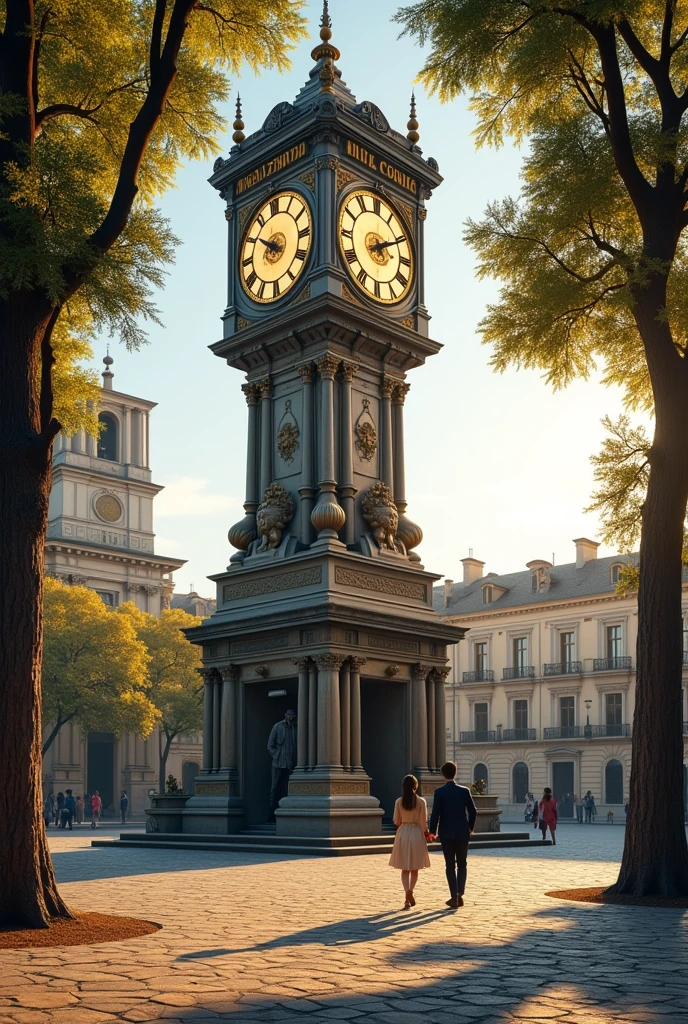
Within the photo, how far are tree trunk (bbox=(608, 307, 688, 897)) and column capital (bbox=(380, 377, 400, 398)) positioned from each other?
11.9 meters

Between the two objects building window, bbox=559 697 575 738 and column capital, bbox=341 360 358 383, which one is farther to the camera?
building window, bbox=559 697 575 738

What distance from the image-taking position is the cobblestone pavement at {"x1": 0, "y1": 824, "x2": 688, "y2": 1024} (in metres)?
7.24

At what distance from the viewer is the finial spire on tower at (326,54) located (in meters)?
26.9

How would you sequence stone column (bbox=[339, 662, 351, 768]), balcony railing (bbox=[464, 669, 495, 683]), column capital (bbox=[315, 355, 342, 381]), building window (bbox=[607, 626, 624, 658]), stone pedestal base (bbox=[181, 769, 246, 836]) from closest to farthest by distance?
1. stone column (bbox=[339, 662, 351, 768])
2. stone pedestal base (bbox=[181, 769, 246, 836])
3. column capital (bbox=[315, 355, 342, 381])
4. building window (bbox=[607, 626, 624, 658])
5. balcony railing (bbox=[464, 669, 495, 683])

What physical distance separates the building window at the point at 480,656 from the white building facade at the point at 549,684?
0.08 meters

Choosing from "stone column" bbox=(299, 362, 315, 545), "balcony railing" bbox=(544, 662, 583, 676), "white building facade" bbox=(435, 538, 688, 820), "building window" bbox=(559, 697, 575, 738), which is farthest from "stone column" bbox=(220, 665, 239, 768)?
"building window" bbox=(559, 697, 575, 738)

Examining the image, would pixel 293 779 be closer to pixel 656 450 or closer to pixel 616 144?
pixel 656 450

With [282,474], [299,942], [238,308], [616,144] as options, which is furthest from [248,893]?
[238,308]

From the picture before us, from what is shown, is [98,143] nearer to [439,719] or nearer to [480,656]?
[439,719]

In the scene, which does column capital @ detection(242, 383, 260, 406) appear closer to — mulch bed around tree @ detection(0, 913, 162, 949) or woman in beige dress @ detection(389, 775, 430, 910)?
woman in beige dress @ detection(389, 775, 430, 910)

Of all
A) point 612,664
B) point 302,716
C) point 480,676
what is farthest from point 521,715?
point 302,716

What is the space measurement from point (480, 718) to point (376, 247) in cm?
4836

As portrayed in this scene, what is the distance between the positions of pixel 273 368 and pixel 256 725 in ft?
27.4

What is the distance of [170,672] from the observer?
196 ft
